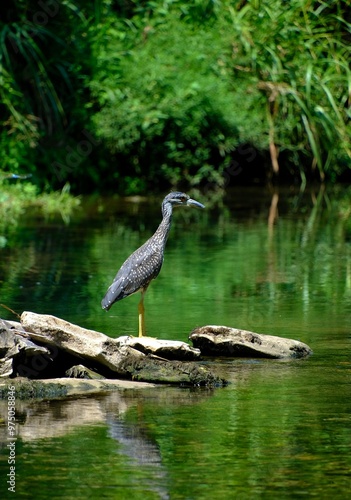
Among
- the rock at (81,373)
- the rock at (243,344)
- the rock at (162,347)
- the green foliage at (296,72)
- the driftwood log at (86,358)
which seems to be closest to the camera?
the driftwood log at (86,358)

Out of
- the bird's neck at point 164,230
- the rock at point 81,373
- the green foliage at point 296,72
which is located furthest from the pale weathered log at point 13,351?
the green foliage at point 296,72

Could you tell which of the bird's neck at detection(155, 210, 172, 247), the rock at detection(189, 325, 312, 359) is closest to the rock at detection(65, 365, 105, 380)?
the rock at detection(189, 325, 312, 359)

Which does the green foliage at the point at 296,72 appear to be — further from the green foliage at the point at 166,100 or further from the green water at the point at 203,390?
the green water at the point at 203,390

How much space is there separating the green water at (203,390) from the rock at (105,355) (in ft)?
0.59

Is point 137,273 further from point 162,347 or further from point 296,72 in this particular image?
point 296,72

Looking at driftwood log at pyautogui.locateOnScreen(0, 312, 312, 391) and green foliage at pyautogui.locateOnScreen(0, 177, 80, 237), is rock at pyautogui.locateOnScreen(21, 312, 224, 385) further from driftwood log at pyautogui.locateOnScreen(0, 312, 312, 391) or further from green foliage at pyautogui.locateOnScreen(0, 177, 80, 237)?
green foliage at pyautogui.locateOnScreen(0, 177, 80, 237)

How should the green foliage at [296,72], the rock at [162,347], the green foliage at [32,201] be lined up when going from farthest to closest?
the green foliage at [296,72]
the green foliage at [32,201]
the rock at [162,347]

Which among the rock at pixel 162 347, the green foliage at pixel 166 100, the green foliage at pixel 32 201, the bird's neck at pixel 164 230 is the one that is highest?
the green foliage at pixel 166 100

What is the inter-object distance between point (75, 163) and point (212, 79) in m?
3.17

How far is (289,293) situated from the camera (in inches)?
511

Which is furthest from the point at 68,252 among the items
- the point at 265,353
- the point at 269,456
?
the point at 269,456

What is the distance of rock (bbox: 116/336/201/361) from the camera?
9031mm

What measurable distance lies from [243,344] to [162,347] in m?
0.84

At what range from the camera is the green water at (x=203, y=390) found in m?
6.60
